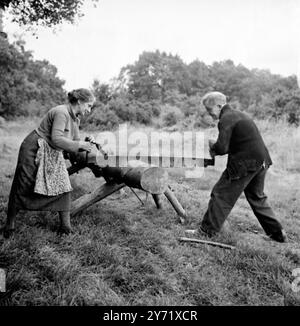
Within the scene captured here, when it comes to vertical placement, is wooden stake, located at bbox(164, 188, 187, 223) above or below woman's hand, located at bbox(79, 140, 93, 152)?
below

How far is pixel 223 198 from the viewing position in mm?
3740

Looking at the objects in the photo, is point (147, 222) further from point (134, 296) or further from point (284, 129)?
point (284, 129)

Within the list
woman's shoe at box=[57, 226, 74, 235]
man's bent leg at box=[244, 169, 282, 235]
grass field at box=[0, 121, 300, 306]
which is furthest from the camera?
man's bent leg at box=[244, 169, 282, 235]

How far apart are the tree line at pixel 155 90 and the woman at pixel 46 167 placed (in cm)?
1164

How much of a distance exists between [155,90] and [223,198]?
91.4 ft

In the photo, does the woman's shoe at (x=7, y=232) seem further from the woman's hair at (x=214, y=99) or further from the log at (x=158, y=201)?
the woman's hair at (x=214, y=99)

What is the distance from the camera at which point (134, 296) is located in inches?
104

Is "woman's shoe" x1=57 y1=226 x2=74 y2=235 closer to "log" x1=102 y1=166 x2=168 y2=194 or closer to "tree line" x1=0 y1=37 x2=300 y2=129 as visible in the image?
"log" x1=102 y1=166 x2=168 y2=194

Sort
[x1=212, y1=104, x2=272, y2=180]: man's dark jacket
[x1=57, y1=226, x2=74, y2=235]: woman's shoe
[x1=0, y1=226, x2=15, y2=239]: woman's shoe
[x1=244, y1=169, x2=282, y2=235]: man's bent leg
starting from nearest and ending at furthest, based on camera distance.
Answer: [x1=0, y1=226, x2=15, y2=239]: woman's shoe, [x1=57, y1=226, x2=74, y2=235]: woman's shoe, [x1=212, y1=104, x2=272, y2=180]: man's dark jacket, [x1=244, y1=169, x2=282, y2=235]: man's bent leg

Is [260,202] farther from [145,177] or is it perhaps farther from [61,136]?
[61,136]

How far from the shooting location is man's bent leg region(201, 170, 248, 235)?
3.71m

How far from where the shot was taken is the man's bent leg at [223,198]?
12.2ft

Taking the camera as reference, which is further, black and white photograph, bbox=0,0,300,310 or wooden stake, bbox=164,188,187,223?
wooden stake, bbox=164,188,187,223

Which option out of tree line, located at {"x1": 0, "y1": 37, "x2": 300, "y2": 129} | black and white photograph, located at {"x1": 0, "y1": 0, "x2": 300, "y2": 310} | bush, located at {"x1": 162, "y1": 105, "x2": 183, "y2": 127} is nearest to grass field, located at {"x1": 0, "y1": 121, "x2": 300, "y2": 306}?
black and white photograph, located at {"x1": 0, "y1": 0, "x2": 300, "y2": 310}
